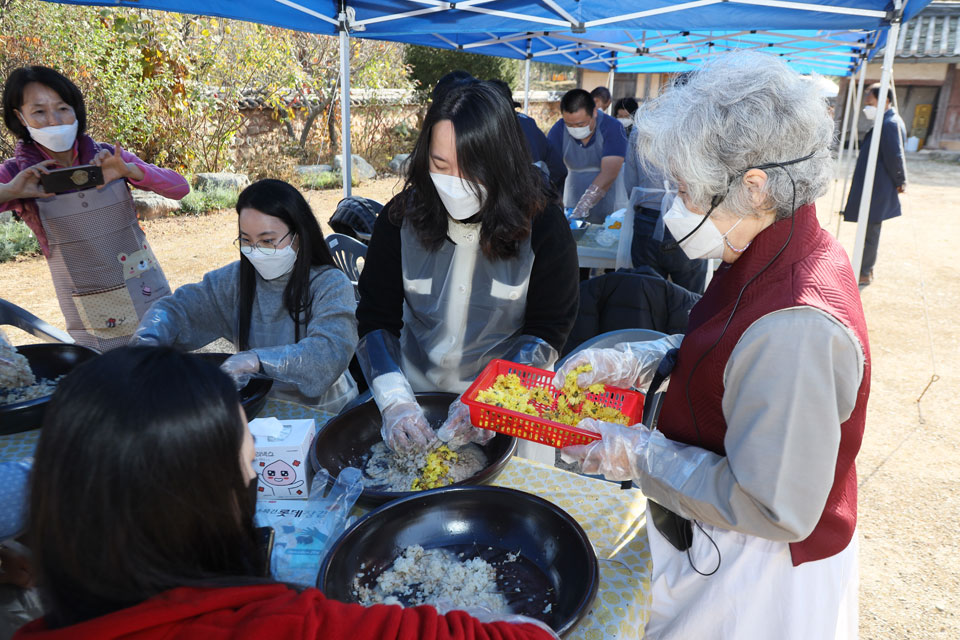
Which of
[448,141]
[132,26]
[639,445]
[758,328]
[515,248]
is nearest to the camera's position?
[758,328]

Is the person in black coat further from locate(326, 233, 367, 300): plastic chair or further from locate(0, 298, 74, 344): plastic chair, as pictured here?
locate(0, 298, 74, 344): plastic chair

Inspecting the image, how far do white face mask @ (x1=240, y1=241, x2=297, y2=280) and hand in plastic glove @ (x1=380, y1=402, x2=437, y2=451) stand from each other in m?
0.94

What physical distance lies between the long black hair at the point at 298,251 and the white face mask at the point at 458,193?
67 cm

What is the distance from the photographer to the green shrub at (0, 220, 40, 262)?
319 inches

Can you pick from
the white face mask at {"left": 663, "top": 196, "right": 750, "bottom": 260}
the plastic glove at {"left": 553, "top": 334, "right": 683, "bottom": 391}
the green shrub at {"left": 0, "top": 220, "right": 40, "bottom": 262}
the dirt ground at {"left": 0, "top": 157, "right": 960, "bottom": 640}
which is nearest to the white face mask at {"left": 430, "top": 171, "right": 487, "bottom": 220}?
the dirt ground at {"left": 0, "top": 157, "right": 960, "bottom": 640}

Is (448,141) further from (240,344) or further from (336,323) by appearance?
(240,344)

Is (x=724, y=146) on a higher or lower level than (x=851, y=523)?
higher

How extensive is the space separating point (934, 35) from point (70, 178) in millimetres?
21666

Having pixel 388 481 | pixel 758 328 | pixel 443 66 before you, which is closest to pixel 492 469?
pixel 388 481

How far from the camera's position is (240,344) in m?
2.68

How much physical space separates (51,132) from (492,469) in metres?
3.00

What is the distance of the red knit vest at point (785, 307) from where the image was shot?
1182 millimetres

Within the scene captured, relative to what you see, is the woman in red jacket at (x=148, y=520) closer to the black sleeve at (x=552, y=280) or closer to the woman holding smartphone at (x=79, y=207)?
the black sleeve at (x=552, y=280)

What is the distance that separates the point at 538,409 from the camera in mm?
1774
